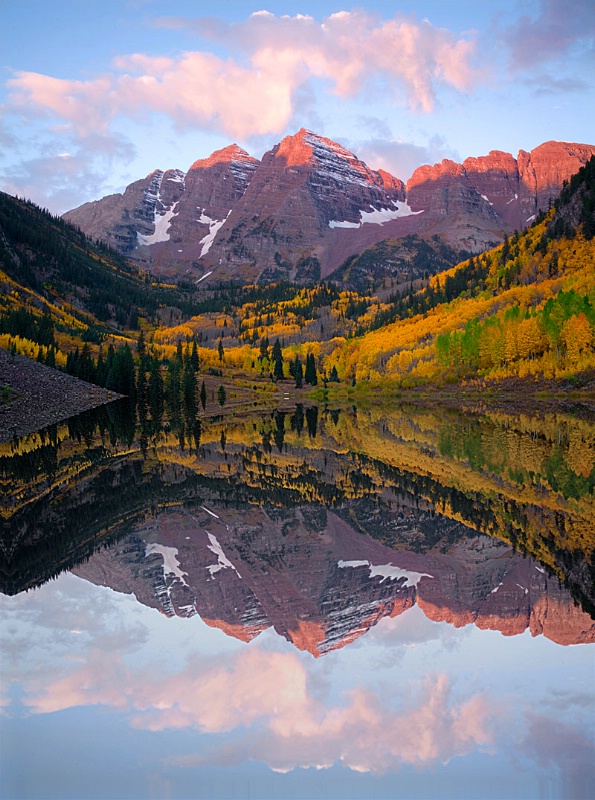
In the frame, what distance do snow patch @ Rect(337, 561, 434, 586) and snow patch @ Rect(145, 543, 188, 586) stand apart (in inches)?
177

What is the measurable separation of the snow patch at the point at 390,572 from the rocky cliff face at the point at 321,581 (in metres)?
0.03

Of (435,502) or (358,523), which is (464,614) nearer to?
(358,523)

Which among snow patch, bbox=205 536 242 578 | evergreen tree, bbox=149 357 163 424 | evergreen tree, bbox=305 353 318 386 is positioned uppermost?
snow patch, bbox=205 536 242 578

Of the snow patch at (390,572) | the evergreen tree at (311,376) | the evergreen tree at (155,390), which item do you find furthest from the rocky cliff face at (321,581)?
the evergreen tree at (311,376)

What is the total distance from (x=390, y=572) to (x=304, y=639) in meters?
5.28

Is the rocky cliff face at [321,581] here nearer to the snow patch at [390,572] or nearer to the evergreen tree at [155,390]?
the snow patch at [390,572]

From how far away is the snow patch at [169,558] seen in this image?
19.1 meters

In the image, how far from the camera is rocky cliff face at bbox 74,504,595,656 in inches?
566

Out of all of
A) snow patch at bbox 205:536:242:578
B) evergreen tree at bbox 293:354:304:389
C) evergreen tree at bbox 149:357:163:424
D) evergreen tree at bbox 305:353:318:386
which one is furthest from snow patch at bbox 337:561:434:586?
evergreen tree at bbox 305:353:318:386

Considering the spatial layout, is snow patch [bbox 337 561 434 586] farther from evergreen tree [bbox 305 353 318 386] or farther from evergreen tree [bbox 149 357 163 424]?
evergreen tree [bbox 305 353 318 386]

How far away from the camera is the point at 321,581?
726 inches

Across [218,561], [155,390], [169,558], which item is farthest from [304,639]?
[155,390]

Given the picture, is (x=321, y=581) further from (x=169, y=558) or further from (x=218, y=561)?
(x=169, y=558)

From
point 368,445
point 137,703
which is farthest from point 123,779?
point 368,445
